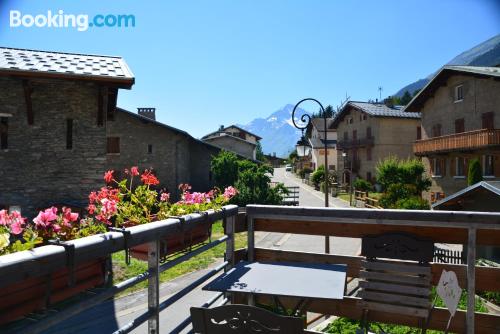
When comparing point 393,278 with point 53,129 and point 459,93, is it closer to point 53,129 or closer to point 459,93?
point 53,129

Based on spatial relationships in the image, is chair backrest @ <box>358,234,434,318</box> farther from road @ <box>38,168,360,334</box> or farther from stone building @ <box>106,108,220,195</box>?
stone building @ <box>106,108,220,195</box>

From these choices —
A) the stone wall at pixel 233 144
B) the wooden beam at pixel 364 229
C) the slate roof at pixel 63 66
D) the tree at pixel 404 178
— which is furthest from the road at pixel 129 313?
the stone wall at pixel 233 144

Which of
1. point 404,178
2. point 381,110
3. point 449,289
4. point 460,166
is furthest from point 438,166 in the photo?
point 449,289

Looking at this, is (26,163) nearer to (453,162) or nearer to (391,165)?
(391,165)

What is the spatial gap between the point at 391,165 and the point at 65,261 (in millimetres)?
29090

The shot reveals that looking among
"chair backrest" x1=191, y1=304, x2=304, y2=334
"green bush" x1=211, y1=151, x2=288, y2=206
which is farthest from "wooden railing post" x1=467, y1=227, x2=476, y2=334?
"green bush" x1=211, y1=151, x2=288, y2=206

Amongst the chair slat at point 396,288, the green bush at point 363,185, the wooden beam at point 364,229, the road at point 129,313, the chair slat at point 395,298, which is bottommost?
the road at point 129,313

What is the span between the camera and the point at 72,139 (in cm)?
1293

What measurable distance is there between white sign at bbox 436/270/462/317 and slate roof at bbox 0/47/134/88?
1105 cm

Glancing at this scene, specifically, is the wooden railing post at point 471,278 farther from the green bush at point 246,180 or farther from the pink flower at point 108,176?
the green bush at point 246,180

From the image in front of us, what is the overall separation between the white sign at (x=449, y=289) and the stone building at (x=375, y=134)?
37985 mm

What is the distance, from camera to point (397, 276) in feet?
11.2

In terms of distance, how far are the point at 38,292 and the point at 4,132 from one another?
11872mm

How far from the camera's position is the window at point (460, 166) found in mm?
26461
